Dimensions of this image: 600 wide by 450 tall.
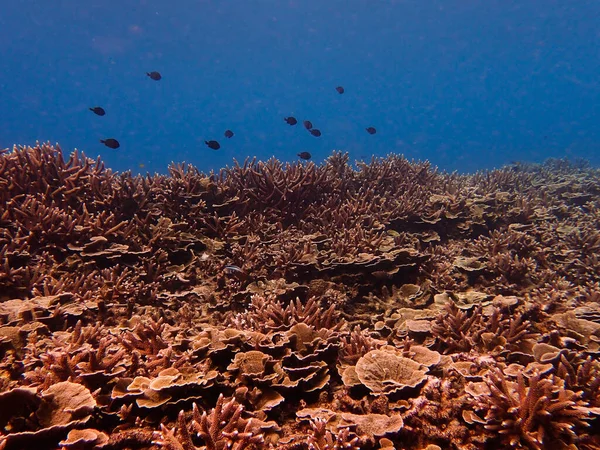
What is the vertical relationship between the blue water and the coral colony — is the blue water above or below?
above

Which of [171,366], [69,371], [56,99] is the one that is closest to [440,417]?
[171,366]

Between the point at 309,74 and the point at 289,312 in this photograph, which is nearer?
the point at 289,312

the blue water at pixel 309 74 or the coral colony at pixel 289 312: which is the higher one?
the blue water at pixel 309 74

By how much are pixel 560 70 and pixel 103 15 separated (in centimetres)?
16013

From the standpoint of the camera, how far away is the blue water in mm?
79875

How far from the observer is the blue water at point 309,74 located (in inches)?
Result: 3145

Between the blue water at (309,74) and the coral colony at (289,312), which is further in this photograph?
the blue water at (309,74)

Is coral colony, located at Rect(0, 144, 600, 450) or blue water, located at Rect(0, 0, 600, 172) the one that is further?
blue water, located at Rect(0, 0, 600, 172)

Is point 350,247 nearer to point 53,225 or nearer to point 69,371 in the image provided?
point 69,371

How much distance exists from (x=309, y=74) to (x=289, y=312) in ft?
499

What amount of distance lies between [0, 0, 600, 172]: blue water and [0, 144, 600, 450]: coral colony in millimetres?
57646

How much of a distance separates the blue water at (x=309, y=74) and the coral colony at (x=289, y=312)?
189ft

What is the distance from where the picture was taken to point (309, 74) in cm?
13988

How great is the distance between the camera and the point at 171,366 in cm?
280
